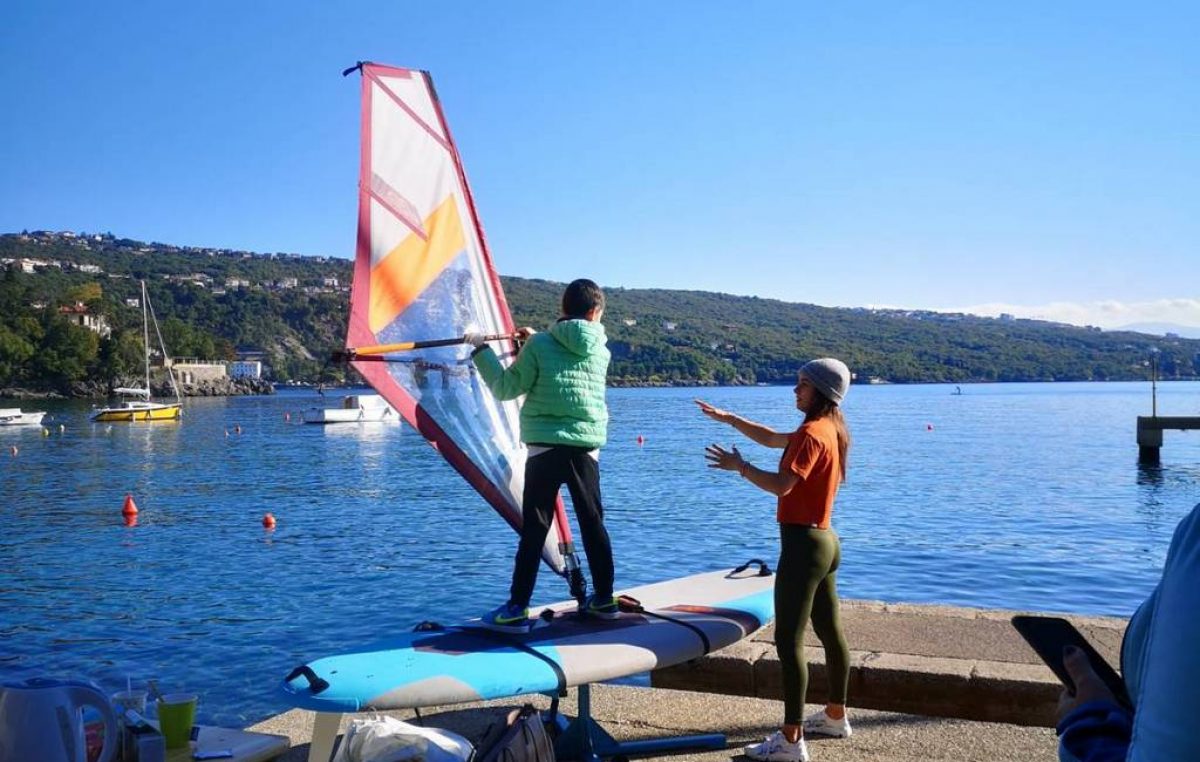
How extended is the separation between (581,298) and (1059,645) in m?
3.98

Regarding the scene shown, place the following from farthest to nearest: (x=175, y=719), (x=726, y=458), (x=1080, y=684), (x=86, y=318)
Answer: (x=86, y=318)
(x=726, y=458)
(x=175, y=719)
(x=1080, y=684)

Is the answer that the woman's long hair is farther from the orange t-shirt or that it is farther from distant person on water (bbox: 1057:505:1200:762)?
distant person on water (bbox: 1057:505:1200:762)

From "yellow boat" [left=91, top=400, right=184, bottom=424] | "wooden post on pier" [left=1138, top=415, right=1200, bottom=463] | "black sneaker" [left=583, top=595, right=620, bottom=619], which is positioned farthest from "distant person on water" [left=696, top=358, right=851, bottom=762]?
"yellow boat" [left=91, top=400, right=184, bottom=424]

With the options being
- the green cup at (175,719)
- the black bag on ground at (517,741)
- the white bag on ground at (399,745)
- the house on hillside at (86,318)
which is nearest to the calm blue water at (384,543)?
the green cup at (175,719)

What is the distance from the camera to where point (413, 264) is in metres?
6.54

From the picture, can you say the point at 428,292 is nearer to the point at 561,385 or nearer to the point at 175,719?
the point at 561,385

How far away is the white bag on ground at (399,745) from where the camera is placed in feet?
13.4

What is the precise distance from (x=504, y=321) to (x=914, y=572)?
1425 centimetres

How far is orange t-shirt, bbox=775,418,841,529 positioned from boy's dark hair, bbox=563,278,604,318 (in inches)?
52.8

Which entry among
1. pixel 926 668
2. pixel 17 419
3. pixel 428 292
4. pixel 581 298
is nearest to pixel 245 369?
pixel 17 419

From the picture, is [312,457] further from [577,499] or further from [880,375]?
[880,375]

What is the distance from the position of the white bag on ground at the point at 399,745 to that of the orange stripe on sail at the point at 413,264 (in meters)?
2.72

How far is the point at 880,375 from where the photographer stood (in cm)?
18425

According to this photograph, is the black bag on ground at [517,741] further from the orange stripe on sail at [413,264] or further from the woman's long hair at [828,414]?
the orange stripe on sail at [413,264]
